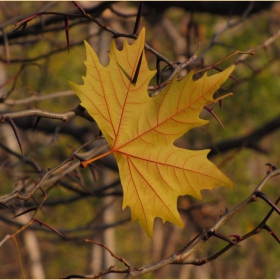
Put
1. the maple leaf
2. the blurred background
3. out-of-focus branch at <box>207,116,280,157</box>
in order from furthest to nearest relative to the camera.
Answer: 1. the blurred background
2. out-of-focus branch at <box>207,116,280,157</box>
3. the maple leaf

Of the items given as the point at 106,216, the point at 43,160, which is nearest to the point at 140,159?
the point at 106,216

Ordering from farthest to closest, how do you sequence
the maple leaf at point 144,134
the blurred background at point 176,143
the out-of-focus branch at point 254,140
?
1. the blurred background at point 176,143
2. the out-of-focus branch at point 254,140
3. the maple leaf at point 144,134

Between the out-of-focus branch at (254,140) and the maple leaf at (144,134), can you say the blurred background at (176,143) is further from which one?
the maple leaf at (144,134)

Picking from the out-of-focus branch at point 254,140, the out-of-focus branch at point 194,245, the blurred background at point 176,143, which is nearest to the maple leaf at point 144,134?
the out-of-focus branch at point 194,245

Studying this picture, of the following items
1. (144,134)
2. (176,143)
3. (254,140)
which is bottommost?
(144,134)

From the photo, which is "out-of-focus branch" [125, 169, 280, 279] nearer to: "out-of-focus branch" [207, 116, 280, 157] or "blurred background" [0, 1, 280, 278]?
"blurred background" [0, 1, 280, 278]

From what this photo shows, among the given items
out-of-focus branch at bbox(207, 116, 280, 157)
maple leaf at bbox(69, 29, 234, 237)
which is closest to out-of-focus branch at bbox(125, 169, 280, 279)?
maple leaf at bbox(69, 29, 234, 237)

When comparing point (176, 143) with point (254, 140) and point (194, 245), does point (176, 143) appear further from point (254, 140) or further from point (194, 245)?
point (194, 245)

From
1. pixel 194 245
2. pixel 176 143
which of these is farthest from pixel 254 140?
pixel 194 245

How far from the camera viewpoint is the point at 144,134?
76cm

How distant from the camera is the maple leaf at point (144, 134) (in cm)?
74

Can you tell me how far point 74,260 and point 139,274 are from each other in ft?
21.7

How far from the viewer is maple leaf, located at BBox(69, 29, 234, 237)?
74cm

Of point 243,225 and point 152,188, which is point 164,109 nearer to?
point 152,188
